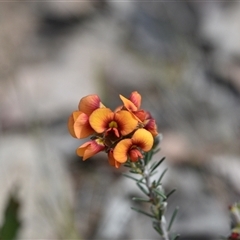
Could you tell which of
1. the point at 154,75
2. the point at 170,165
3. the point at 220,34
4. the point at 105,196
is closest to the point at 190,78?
the point at 154,75

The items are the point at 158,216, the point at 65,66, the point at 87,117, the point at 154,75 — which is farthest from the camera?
the point at 65,66

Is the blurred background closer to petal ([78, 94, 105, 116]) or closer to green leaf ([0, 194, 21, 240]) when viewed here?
green leaf ([0, 194, 21, 240])

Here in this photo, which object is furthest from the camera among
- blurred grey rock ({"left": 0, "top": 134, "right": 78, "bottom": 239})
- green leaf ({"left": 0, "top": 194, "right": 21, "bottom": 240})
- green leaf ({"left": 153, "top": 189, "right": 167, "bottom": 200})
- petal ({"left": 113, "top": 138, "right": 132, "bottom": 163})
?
blurred grey rock ({"left": 0, "top": 134, "right": 78, "bottom": 239})

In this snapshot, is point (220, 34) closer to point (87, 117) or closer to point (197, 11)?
point (197, 11)

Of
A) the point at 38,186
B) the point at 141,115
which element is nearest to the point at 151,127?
the point at 141,115

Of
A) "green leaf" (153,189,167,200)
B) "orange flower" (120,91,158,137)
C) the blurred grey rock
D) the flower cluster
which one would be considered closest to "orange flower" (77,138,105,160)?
the flower cluster

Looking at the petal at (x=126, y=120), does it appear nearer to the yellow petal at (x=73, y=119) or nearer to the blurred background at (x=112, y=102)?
the yellow petal at (x=73, y=119)
